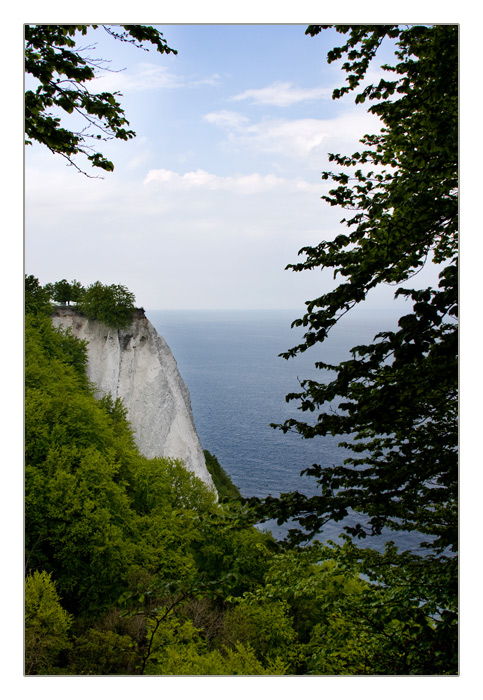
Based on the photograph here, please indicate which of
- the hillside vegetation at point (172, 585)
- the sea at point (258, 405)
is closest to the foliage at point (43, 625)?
the hillside vegetation at point (172, 585)

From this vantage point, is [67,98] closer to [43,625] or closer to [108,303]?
[43,625]

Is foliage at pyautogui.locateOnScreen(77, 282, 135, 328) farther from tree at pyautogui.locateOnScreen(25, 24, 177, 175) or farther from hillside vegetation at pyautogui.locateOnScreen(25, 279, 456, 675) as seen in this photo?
tree at pyautogui.locateOnScreen(25, 24, 177, 175)

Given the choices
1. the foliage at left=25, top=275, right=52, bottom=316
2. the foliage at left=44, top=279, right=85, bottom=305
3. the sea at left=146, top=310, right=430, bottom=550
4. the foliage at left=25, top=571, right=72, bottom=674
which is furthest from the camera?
the foliage at left=44, top=279, right=85, bottom=305

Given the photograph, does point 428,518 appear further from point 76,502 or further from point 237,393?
point 237,393

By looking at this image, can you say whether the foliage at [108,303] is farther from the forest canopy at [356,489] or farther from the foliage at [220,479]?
the forest canopy at [356,489]

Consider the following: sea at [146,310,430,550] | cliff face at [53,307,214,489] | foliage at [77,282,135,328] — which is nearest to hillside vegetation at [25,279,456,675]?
sea at [146,310,430,550]
